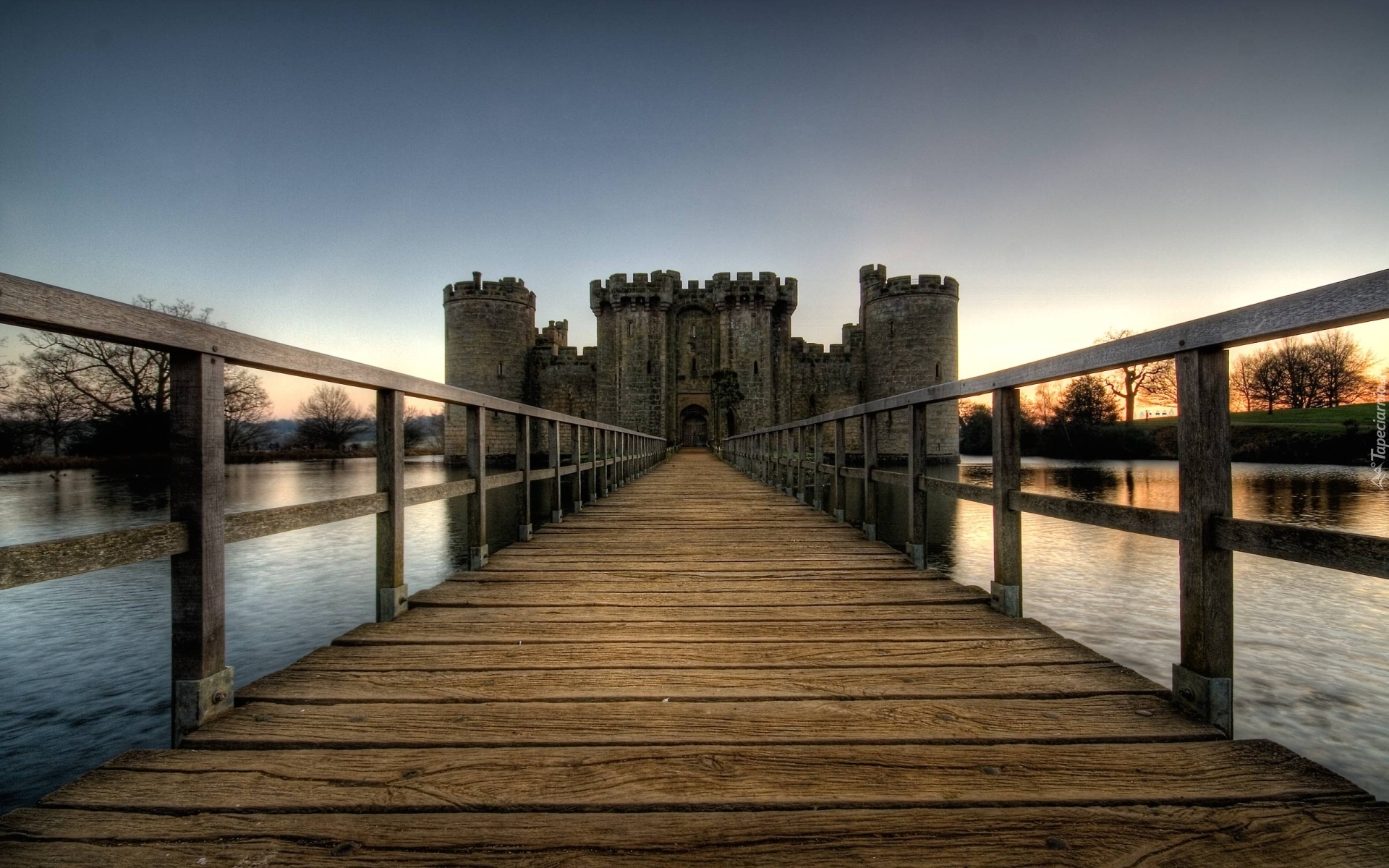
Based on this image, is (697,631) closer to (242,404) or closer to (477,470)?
(477,470)

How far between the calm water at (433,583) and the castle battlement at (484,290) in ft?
55.5

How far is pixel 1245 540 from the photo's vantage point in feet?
4.93

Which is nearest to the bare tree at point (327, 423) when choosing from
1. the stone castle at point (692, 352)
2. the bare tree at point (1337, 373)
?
the stone castle at point (692, 352)

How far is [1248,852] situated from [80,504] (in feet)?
78.1

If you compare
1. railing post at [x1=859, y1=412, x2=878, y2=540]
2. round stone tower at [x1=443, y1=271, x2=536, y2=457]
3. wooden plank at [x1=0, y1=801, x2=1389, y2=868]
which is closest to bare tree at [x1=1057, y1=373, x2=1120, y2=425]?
round stone tower at [x1=443, y1=271, x2=536, y2=457]

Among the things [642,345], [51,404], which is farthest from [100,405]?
[642,345]

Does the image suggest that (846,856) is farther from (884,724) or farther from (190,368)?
(190,368)

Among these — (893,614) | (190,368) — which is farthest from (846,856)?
(190,368)

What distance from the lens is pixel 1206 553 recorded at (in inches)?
62.8

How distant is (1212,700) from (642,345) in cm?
2733

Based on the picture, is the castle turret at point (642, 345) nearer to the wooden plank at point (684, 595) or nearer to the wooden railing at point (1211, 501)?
the wooden plank at point (684, 595)

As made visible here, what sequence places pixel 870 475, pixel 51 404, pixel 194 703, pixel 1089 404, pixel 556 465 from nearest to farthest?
pixel 194 703 → pixel 870 475 → pixel 556 465 → pixel 51 404 → pixel 1089 404

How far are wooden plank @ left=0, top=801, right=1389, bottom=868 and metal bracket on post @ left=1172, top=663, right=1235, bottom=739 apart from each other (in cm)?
34

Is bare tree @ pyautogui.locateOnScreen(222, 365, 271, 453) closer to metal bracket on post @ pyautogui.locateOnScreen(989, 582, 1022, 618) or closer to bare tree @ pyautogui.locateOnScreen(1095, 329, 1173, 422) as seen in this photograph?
metal bracket on post @ pyautogui.locateOnScreen(989, 582, 1022, 618)
